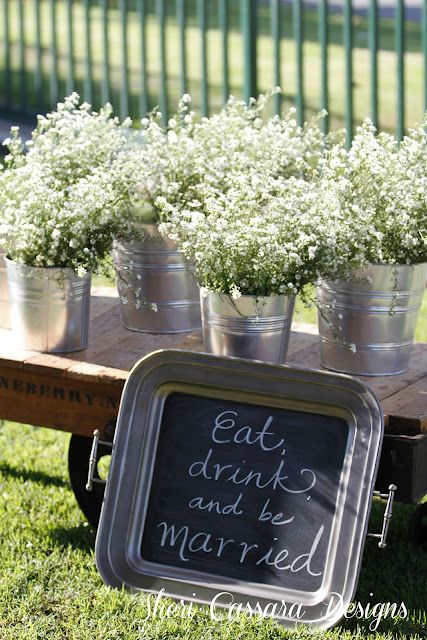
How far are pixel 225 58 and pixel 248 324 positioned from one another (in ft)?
13.8

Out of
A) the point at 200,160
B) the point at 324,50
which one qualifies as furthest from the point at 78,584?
the point at 324,50

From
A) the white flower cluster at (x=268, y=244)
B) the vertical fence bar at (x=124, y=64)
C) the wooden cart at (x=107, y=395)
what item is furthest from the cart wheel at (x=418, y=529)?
the vertical fence bar at (x=124, y=64)

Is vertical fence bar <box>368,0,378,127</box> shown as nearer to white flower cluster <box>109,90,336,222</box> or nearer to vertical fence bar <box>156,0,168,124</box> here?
vertical fence bar <box>156,0,168,124</box>

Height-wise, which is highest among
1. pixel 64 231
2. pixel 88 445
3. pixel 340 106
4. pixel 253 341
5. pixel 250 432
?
pixel 64 231

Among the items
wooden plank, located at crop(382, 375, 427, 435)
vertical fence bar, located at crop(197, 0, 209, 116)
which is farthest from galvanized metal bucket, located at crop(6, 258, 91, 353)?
vertical fence bar, located at crop(197, 0, 209, 116)

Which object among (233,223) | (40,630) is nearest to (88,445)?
(40,630)

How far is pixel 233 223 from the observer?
2.65 m

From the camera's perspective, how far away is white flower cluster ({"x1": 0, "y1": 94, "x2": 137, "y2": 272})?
281 cm

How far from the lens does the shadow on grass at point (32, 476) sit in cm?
370

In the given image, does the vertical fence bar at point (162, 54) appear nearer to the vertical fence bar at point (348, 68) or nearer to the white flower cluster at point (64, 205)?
the vertical fence bar at point (348, 68)

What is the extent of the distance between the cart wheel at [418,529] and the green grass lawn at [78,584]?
0.08 feet

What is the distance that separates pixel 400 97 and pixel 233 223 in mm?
3479

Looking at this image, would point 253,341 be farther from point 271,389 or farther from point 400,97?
point 400,97

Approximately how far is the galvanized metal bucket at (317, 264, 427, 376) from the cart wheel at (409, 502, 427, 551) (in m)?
0.47
